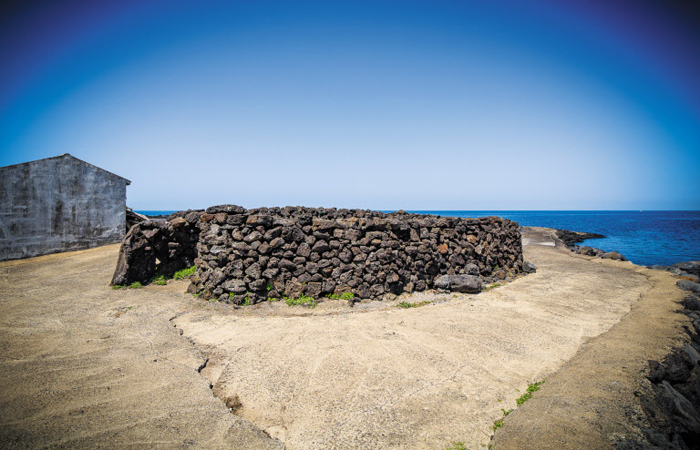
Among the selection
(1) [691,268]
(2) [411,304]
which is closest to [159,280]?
(2) [411,304]

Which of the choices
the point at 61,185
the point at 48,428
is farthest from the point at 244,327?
the point at 61,185

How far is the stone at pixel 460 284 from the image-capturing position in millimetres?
10000

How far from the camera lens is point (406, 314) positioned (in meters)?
8.02

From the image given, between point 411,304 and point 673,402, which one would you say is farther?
point 411,304

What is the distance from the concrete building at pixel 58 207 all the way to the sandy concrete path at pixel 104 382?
8932 millimetres

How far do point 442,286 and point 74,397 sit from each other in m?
9.10

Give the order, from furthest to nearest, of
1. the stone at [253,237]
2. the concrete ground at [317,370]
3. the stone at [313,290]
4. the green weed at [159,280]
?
the green weed at [159,280]
the stone at [313,290]
the stone at [253,237]
the concrete ground at [317,370]

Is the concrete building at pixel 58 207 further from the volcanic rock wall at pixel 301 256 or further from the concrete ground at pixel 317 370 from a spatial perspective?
the volcanic rock wall at pixel 301 256

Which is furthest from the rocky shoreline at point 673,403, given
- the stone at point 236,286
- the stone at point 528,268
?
the stone at point 236,286

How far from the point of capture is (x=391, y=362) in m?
5.45

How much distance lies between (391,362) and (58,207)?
62.2 feet

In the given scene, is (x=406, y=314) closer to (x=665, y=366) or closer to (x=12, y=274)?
(x=665, y=366)

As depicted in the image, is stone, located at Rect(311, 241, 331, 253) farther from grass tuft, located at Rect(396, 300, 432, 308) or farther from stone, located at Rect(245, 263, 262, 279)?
grass tuft, located at Rect(396, 300, 432, 308)

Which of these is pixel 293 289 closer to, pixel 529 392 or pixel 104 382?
pixel 104 382
